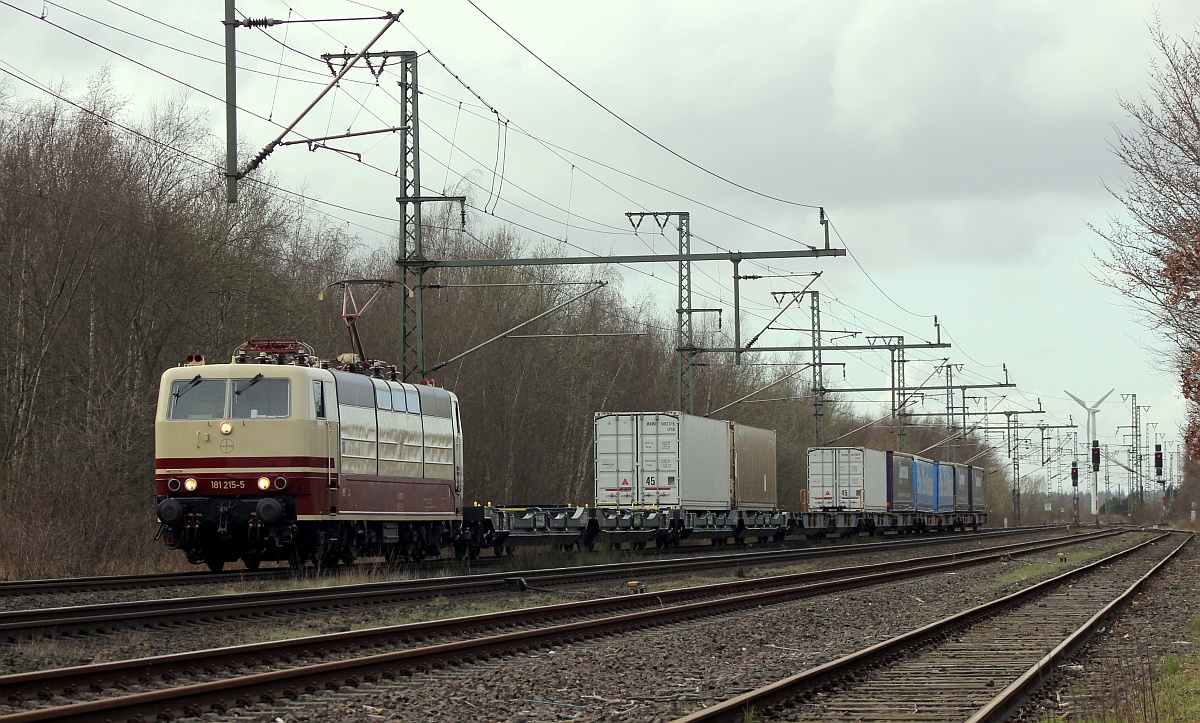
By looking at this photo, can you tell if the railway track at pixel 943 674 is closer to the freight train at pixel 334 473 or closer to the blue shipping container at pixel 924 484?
the freight train at pixel 334 473

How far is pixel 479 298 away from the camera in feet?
183

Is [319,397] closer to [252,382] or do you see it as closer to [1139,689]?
[252,382]

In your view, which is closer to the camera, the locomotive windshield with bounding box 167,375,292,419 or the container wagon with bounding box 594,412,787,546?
the locomotive windshield with bounding box 167,375,292,419

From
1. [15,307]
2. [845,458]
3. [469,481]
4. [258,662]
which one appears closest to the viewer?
[258,662]

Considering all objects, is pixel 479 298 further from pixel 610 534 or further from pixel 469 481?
pixel 610 534

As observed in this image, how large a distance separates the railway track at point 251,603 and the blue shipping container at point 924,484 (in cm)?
3654

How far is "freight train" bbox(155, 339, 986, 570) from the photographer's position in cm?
2136

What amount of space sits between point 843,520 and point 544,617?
3698 centimetres

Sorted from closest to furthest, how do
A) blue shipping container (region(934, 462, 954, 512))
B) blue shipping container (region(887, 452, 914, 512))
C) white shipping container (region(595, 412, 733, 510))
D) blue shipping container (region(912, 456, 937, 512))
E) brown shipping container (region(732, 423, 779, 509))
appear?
white shipping container (region(595, 412, 733, 510)), brown shipping container (region(732, 423, 779, 509)), blue shipping container (region(887, 452, 914, 512)), blue shipping container (region(912, 456, 937, 512)), blue shipping container (region(934, 462, 954, 512))

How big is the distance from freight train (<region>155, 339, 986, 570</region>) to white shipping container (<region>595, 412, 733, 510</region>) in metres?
0.05

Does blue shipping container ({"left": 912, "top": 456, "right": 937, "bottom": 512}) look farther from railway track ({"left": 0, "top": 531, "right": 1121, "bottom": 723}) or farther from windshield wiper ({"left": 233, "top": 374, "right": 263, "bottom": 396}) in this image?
windshield wiper ({"left": 233, "top": 374, "right": 263, "bottom": 396})

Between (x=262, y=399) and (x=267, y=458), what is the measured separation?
38.2 inches

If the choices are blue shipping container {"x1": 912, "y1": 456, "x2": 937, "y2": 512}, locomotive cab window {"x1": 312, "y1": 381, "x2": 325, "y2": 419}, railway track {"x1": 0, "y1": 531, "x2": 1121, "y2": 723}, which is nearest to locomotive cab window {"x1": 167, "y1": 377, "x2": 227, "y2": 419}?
locomotive cab window {"x1": 312, "y1": 381, "x2": 325, "y2": 419}

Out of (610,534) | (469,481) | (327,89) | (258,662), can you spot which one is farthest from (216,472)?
(469,481)
